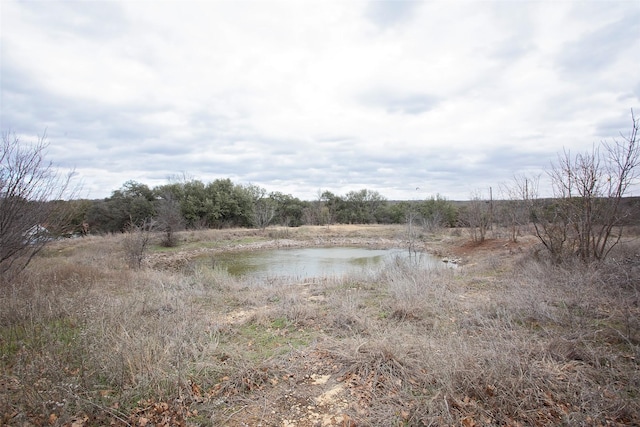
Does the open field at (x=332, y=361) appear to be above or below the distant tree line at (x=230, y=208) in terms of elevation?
below

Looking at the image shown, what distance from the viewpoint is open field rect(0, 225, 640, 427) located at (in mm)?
2631

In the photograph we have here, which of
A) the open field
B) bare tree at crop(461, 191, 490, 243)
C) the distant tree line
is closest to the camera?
the open field

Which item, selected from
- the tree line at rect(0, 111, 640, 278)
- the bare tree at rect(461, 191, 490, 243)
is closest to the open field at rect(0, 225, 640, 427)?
the tree line at rect(0, 111, 640, 278)

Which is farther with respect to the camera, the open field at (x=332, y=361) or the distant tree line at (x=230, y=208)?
the distant tree line at (x=230, y=208)

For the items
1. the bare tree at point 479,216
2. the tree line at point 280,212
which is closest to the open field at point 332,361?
the tree line at point 280,212

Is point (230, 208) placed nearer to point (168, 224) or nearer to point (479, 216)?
point (168, 224)

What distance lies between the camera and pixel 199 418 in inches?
106

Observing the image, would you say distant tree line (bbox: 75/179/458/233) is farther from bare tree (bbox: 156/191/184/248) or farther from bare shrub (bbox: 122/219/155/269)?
bare shrub (bbox: 122/219/155/269)

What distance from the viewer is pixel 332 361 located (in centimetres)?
367

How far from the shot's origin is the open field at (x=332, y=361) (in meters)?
2.63

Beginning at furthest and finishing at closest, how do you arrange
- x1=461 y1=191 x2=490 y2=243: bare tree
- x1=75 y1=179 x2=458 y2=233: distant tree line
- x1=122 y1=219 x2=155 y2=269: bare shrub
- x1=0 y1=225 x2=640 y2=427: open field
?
x1=75 y1=179 x2=458 y2=233: distant tree line, x1=461 y1=191 x2=490 y2=243: bare tree, x1=122 y1=219 x2=155 y2=269: bare shrub, x1=0 y1=225 x2=640 y2=427: open field

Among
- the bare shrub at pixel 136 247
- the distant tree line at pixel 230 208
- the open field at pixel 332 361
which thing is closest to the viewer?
the open field at pixel 332 361

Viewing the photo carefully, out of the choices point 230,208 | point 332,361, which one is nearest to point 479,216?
point 332,361

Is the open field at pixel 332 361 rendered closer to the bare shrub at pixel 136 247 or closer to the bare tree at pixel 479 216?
the bare shrub at pixel 136 247
